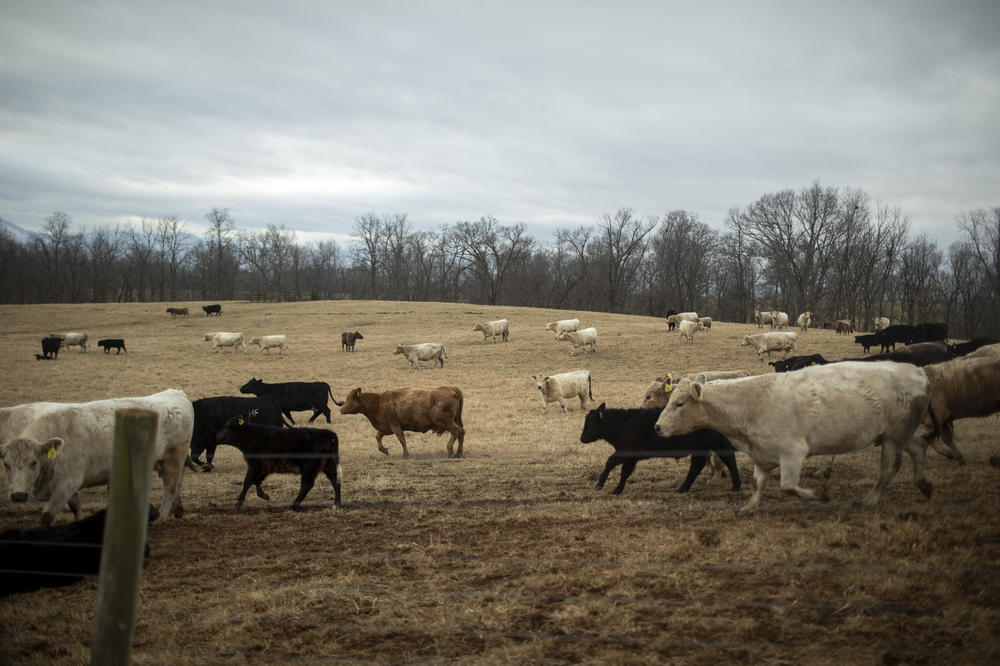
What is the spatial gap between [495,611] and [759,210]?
69.0m

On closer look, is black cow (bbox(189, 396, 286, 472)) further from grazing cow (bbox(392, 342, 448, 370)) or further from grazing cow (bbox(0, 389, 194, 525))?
grazing cow (bbox(392, 342, 448, 370))

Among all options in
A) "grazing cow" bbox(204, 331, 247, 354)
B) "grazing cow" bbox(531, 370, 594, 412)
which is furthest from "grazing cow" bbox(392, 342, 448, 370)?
"grazing cow" bbox(204, 331, 247, 354)

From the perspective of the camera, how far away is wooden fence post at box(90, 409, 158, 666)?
7.77 ft

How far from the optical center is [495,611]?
4395 millimetres

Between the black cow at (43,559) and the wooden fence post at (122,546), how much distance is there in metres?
3.61

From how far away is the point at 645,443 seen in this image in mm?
8625

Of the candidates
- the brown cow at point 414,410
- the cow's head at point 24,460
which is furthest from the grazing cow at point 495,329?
the cow's head at point 24,460

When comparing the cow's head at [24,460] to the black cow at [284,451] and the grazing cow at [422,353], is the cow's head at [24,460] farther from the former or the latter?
the grazing cow at [422,353]

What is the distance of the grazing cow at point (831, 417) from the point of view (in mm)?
6336

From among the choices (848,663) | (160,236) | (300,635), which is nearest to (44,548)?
(300,635)

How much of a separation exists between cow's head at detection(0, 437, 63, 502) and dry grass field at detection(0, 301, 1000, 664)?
1372 millimetres

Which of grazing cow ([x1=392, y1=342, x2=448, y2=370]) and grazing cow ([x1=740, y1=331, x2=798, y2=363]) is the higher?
grazing cow ([x1=740, y1=331, x2=798, y2=363])

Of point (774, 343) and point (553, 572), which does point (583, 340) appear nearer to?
point (774, 343)

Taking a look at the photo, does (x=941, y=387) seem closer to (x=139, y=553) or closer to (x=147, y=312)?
(x=139, y=553)
